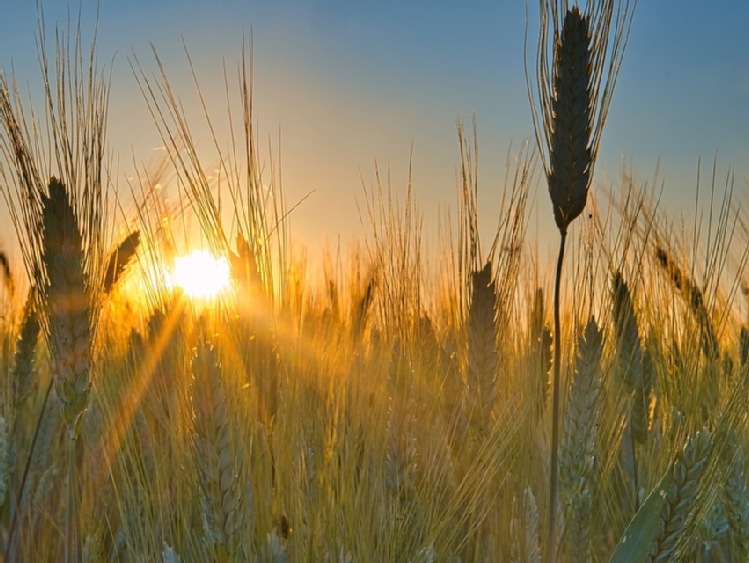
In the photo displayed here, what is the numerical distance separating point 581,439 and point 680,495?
1.23 feet

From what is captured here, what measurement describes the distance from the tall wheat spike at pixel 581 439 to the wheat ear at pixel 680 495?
33 cm

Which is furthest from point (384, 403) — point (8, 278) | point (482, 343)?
point (8, 278)

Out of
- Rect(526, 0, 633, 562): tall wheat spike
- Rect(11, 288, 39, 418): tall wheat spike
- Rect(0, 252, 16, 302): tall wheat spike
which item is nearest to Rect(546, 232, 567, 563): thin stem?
Rect(526, 0, 633, 562): tall wheat spike

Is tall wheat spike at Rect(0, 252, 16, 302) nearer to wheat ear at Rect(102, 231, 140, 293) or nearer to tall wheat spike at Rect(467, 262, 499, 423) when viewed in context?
wheat ear at Rect(102, 231, 140, 293)

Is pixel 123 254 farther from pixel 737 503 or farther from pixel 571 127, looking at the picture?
pixel 737 503

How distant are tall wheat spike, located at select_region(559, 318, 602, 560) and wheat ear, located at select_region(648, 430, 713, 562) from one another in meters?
0.33

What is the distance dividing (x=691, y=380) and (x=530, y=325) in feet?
3.88

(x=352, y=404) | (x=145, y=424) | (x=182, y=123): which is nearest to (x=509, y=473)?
(x=352, y=404)

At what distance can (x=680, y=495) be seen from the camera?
1.72m

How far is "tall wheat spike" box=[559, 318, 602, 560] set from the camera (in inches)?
81.7

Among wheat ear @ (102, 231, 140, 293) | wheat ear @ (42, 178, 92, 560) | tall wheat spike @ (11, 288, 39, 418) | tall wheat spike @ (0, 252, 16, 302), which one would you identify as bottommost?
wheat ear @ (42, 178, 92, 560)

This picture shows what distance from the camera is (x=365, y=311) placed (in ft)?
13.0

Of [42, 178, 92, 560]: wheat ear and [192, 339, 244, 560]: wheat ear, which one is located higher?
[42, 178, 92, 560]: wheat ear

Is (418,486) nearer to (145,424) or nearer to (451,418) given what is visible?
(451,418)
